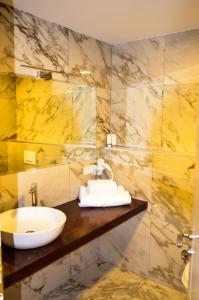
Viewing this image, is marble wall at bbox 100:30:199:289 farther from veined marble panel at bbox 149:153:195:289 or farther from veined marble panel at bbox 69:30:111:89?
veined marble panel at bbox 69:30:111:89

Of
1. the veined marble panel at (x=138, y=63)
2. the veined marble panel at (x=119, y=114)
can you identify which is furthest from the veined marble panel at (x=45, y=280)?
the veined marble panel at (x=138, y=63)

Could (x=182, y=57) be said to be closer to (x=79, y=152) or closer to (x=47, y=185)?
(x=79, y=152)

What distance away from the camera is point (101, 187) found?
2.25m

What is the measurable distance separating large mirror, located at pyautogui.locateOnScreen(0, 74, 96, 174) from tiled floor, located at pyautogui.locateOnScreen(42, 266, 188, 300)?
1.19 metres

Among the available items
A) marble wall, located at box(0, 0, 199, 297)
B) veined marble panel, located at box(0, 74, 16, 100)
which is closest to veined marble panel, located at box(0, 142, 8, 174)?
marble wall, located at box(0, 0, 199, 297)

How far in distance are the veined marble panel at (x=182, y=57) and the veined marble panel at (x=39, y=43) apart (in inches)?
35.6

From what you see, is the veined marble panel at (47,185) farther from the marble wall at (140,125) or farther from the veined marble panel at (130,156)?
the veined marble panel at (130,156)

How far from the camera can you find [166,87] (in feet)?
7.35

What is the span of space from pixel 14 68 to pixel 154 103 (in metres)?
1.26

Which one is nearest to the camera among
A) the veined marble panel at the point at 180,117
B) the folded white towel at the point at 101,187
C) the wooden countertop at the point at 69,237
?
the wooden countertop at the point at 69,237

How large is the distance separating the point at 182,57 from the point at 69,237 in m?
1.72

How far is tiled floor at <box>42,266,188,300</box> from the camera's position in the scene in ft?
7.22

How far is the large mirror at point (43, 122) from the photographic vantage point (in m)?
1.93

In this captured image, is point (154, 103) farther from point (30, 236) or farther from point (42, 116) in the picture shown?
point (30, 236)
